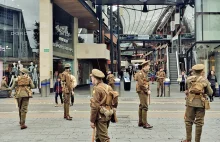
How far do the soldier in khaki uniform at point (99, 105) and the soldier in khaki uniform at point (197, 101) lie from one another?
202 centimetres

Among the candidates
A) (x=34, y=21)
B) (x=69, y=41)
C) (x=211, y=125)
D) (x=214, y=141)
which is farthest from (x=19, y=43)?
(x=214, y=141)

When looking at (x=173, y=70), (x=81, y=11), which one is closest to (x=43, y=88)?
(x=81, y=11)

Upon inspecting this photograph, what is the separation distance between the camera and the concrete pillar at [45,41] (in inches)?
834

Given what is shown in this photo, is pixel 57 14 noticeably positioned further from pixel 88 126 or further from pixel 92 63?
pixel 88 126

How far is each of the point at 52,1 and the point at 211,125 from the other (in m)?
15.6

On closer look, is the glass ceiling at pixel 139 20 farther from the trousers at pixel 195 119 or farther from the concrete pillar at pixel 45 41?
the trousers at pixel 195 119

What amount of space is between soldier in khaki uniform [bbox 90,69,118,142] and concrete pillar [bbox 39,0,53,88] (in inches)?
637

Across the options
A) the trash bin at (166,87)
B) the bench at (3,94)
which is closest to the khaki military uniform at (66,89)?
the bench at (3,94)

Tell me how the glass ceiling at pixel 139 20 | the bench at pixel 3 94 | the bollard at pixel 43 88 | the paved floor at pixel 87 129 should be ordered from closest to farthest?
the paved floor at pixel 87 129 → the bench at pixel 3 94 → the bollard at pixel 43 88 → the glass ceiling at pixel 139 20

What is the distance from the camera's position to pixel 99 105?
5324mm

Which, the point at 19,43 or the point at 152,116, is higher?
the point at 19,43

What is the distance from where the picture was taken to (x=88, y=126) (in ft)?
29.6

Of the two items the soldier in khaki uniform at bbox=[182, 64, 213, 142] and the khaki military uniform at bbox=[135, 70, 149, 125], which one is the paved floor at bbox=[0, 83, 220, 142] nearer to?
the khaki military uniform at bbox=[135, 70, 149, 125]

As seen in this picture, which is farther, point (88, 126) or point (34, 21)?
point (34, 21)
